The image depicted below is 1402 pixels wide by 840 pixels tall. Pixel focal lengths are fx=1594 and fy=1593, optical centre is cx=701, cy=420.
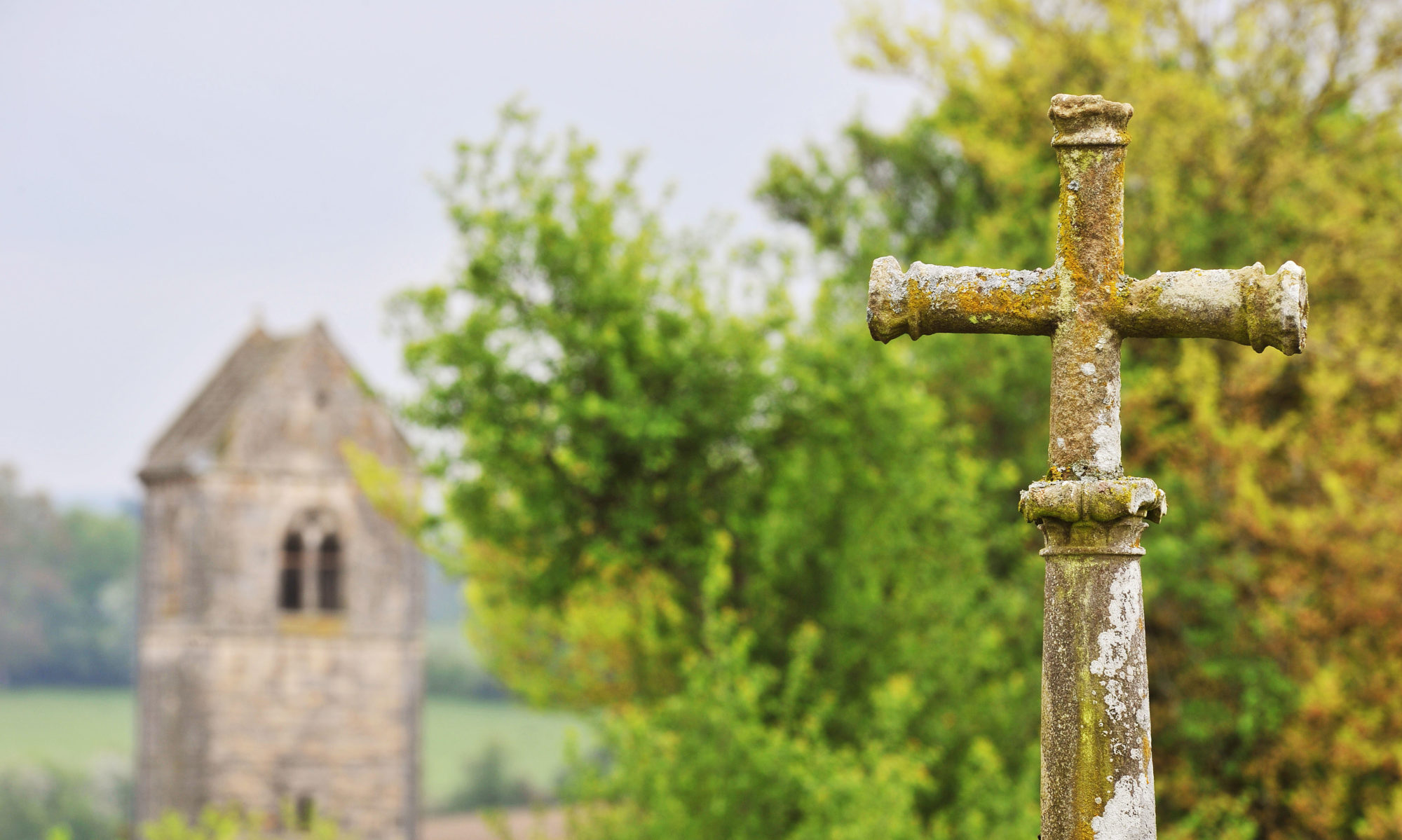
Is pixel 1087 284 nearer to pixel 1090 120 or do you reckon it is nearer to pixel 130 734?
pixel 1090 120

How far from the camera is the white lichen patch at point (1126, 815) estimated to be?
11.8 feet

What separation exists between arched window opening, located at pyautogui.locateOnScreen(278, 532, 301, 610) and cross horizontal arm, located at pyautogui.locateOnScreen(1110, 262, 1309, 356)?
1077 inches

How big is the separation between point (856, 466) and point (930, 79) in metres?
6.97

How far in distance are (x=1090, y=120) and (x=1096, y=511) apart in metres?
0.95

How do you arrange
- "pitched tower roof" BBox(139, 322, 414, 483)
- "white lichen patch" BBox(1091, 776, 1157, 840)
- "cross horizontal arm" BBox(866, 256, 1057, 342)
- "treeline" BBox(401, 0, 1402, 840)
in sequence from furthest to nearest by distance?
"pitched tower roof" BBox(139, 322, 414, 483) → "treeline" BBox(401, 0, 1402, 840) → "cross horizontal arm" BBox(866, 256, 1057, 342) → "white lichen patch" BBox(1091, 776, 1157, 840)

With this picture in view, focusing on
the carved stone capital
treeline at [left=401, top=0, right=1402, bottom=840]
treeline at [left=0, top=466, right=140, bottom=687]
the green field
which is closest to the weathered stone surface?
treeline at [left=401, top=0, right=1402, bottom=840]

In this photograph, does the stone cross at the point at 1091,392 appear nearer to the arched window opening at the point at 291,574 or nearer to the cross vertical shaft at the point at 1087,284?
the cross vertical shaft at the point at 1087,284

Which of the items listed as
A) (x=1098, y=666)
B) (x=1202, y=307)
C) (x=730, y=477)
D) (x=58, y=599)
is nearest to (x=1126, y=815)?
(x=1098, y=666)

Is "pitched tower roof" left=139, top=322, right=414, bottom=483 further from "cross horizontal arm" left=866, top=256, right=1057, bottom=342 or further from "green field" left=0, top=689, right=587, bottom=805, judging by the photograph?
"green field" left=0, top=689, right=587, bottom=805

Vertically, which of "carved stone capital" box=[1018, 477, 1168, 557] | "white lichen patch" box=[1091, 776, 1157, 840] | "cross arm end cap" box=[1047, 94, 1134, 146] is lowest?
"white lichen patch" box=[1091, 776, 1157, 840]

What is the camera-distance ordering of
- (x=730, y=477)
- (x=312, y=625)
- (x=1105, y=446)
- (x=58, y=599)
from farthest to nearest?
(x=58, y=599)
(x=312, y=625)
(x=730, y=477)
(x=1105, y=446)

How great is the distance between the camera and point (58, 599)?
277ft

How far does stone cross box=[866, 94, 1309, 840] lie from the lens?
3.64 metres

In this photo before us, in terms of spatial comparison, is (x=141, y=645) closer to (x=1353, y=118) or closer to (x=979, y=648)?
(x=979, y=648)
